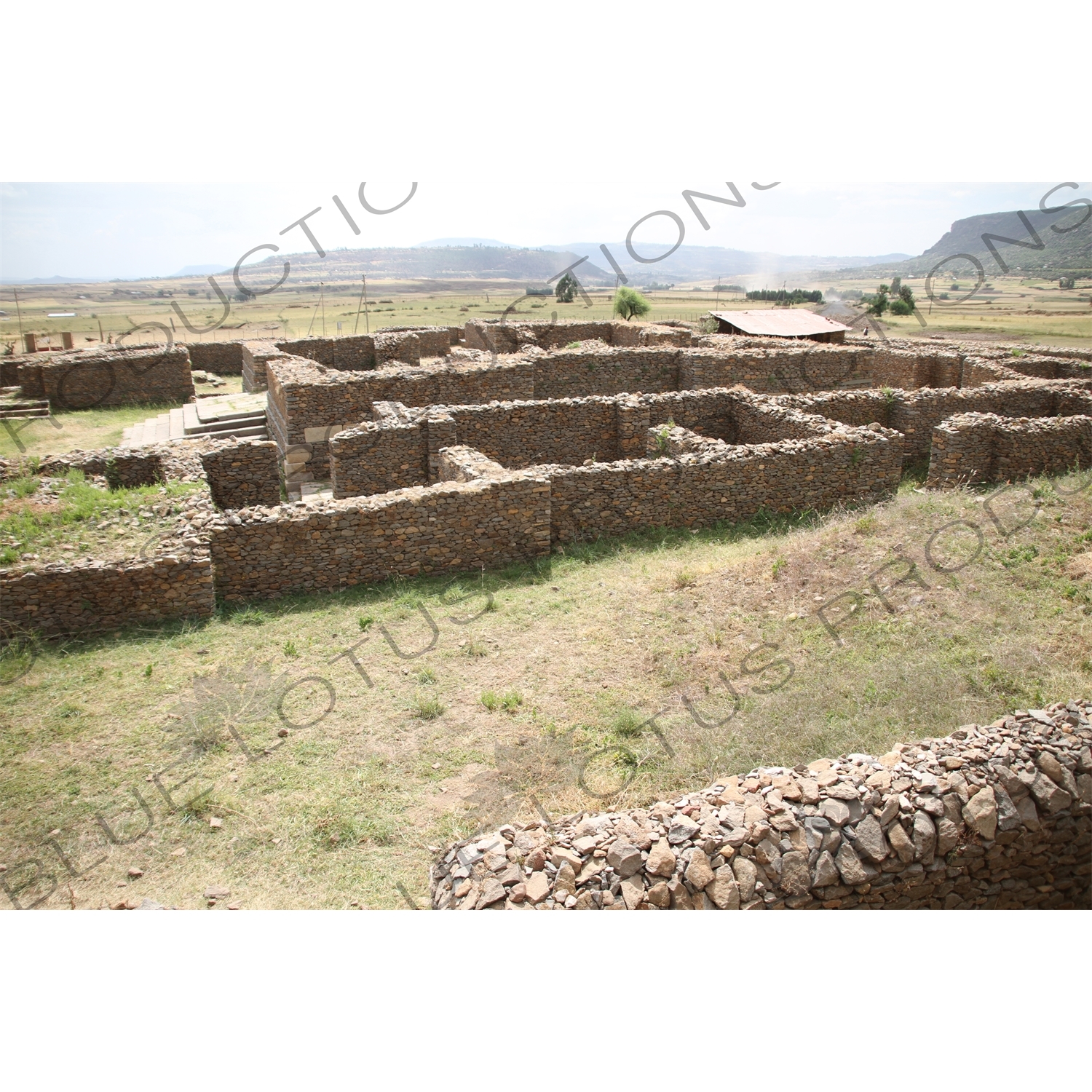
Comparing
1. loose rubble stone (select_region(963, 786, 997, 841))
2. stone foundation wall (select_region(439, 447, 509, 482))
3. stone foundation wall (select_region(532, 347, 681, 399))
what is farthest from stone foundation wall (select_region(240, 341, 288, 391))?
loose rubble stone (select_region(963, 786, 997, 841))

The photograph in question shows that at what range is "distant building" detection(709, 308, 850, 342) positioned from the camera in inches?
917

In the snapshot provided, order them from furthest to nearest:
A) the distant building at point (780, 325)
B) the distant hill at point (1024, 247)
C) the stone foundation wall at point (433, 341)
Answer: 1. the distant building at point (780, 325)
2. the stone foundation wall at point (433, 341)
3. the distant hill at point (1024, 247)

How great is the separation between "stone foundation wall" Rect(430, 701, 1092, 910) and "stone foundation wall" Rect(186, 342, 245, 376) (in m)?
25.1

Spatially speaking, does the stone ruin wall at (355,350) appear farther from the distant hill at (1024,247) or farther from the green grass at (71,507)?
the distant hill at (1024,247)

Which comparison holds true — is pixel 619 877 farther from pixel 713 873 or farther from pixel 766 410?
pixel 766 410

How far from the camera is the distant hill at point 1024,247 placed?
12.1 m

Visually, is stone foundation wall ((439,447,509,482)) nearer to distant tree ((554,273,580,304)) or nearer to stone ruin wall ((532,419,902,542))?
stone ruin wall ((532,419,902,542))

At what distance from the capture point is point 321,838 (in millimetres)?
4785

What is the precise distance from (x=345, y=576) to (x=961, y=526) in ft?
→ 23.7

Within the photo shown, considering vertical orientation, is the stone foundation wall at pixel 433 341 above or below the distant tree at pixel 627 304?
below

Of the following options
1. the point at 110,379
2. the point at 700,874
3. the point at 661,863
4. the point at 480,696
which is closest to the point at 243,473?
the point at 480,696

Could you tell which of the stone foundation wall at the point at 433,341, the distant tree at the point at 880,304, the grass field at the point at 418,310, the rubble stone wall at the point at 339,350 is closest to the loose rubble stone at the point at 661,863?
the rubble stone wall at the point at 339,350

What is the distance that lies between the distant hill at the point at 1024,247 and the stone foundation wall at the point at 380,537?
7691 millimetres

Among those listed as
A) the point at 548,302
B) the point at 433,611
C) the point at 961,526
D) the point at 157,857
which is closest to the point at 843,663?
the point at 961,526
